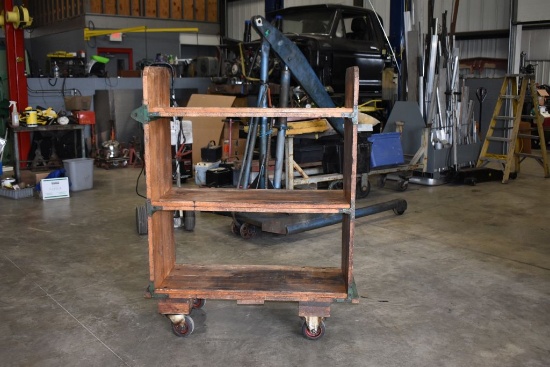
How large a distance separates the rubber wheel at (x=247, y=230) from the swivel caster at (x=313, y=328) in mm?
1771

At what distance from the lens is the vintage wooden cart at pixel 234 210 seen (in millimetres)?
2674

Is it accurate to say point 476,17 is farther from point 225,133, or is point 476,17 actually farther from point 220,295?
point 220,295

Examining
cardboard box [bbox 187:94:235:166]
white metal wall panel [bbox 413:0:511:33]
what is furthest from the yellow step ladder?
white metal wall panel [bbox 413:0:511:33]

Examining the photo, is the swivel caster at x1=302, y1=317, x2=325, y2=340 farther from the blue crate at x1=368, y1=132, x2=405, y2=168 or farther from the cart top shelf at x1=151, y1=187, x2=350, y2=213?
the blue crate at x1=368, y1=132, x2=405, y2=168

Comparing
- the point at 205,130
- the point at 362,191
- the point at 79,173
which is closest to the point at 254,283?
the point at 362,191

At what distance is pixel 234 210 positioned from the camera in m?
2.72

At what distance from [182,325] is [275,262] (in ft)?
4.10

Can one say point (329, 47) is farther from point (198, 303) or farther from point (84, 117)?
point (198, 303)

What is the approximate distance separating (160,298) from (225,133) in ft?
15.7

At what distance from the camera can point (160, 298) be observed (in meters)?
2.76

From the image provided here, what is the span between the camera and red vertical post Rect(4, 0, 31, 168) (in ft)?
24.5

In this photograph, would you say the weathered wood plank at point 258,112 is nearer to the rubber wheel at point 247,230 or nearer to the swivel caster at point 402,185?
the rubber wheel at point 247,230

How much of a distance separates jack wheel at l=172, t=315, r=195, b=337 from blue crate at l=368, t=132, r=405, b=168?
143 inches

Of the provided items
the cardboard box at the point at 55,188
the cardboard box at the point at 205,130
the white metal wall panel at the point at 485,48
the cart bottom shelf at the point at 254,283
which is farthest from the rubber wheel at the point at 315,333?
the white metal wall panel at the point at 485,48
